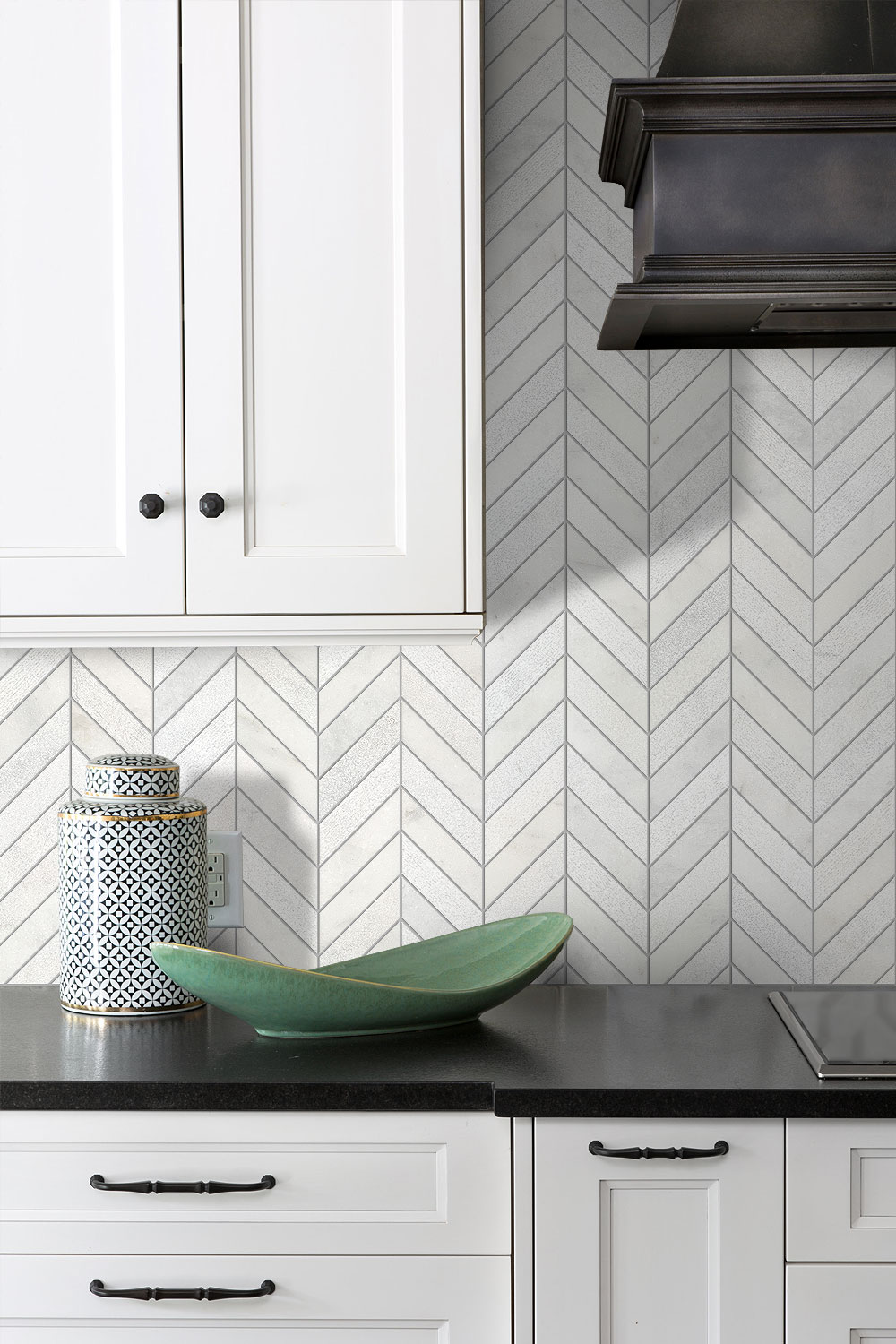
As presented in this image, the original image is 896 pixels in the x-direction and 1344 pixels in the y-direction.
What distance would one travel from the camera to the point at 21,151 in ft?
4.84

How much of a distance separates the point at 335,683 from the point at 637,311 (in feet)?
2.32

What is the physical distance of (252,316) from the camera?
1485mm

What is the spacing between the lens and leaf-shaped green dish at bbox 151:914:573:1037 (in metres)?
1.40

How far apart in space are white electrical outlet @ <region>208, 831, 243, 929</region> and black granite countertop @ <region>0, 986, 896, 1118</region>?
23cm

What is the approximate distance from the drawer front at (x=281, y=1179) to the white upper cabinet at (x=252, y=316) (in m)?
0.58

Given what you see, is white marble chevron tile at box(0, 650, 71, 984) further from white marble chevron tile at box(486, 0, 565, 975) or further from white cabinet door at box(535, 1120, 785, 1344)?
white cabinet door at box(535, 1120, 785, 1344)

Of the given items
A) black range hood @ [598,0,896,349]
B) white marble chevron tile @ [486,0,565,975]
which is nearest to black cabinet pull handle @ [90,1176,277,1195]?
white marble chevron tile @ [486,0,565,975]

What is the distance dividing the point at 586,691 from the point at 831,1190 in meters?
0.78

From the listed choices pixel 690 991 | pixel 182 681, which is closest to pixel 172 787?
pixel 182 681

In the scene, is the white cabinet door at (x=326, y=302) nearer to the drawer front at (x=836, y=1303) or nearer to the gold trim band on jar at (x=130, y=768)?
the gold trim band on jar at (x=130, y=768)

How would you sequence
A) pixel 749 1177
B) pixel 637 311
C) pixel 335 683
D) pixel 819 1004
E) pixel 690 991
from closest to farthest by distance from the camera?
pixel 749 1177 → pixel 637 311 → pixel 819 1004 → pixel 690 991 → pixel 335 683

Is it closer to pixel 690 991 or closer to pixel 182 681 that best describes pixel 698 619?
pixel 690 991

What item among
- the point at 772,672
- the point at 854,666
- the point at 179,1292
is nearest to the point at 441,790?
the point at 772,672

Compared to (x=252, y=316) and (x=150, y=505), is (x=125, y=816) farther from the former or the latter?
(x=252, y=316)
